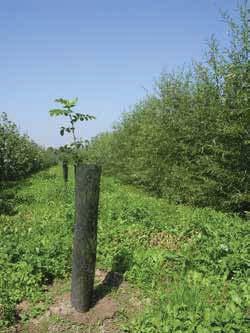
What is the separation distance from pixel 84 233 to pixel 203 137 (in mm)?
7950

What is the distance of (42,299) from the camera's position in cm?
457

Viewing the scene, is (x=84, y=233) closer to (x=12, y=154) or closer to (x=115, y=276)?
(x=115, y=276)

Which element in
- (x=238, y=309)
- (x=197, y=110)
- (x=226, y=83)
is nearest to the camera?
(x=238, y=309)

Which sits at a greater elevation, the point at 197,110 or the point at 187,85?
the point at 187,85

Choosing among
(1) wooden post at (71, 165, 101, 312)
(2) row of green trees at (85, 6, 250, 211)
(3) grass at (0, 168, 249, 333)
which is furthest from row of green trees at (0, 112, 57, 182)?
(1) wooden post at (71, 165, 101, 312)

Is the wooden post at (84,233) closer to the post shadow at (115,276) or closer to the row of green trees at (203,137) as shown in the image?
the post shadow at (115,276)

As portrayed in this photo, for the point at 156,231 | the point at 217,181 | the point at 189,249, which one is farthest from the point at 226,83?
the point at 189,249

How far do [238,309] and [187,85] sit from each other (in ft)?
35.5

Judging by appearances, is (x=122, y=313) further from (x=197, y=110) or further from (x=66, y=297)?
(x=197, y=110)

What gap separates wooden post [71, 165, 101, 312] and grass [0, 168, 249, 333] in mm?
579

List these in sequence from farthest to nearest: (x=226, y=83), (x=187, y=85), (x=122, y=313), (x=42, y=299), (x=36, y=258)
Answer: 1. (x=187, y=85)
2. (x=226, y=83)
3. (x=36, y=258)
4. (x=42, y=299)
5. (x=122, y=313)

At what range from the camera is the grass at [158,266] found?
12.4 ft

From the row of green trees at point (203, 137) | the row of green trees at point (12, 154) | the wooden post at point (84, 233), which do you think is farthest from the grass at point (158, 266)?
the row of green trees at point (12, 154)

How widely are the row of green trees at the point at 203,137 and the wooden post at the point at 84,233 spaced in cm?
635
